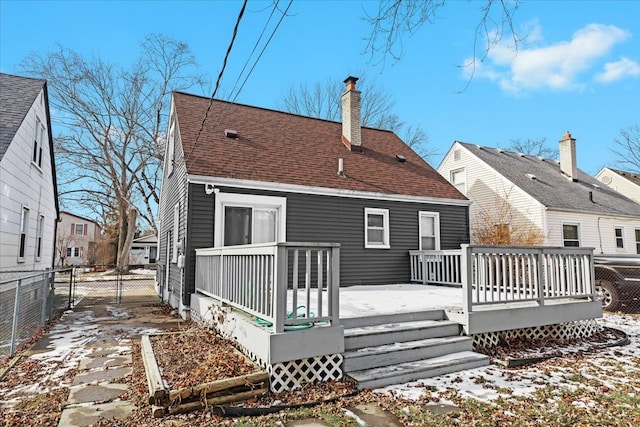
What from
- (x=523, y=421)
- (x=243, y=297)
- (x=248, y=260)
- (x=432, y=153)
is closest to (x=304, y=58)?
(x=248, y=260)

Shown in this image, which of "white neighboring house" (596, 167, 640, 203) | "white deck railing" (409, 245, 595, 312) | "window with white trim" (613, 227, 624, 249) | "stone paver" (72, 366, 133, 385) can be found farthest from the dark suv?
"white neighboring house" (596, 167, 640, 203)

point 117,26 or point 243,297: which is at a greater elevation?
point 117,26

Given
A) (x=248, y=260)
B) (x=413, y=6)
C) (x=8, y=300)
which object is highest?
(x=413, y=6)

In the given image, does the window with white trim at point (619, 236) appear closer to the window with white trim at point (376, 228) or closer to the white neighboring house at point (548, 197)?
the white neighboring house at point (548, 197)

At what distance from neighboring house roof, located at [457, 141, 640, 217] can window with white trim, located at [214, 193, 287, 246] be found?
1207 cm

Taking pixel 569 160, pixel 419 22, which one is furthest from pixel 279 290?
pixel 569 160

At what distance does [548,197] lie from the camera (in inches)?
627

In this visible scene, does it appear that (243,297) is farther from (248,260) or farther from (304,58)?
(304,58)

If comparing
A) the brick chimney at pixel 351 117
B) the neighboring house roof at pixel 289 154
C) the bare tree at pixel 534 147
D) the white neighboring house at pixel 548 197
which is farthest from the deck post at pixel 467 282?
the bare tree at pixel 534 147

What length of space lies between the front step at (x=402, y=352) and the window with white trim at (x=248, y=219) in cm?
441

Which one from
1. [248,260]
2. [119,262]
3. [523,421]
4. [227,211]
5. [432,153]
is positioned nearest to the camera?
[523,421]

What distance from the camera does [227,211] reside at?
839 centimetres

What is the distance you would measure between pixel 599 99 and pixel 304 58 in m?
9.23

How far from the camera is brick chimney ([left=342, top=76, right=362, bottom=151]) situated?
11562 millimetres
